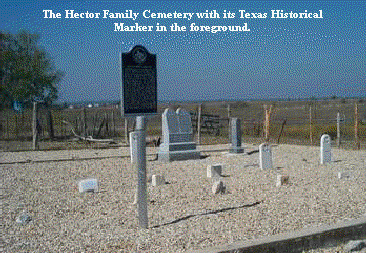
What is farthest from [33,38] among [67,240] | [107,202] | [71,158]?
[67,240]

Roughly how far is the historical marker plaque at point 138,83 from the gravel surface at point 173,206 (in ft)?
5.21

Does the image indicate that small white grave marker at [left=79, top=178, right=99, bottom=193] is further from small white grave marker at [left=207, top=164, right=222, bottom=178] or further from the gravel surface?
small white grave marker at [left=207, top=164, right=222, bottom=178]

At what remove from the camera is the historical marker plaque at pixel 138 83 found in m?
6.62

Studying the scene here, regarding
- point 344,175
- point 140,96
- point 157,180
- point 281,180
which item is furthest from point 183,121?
point 140,96

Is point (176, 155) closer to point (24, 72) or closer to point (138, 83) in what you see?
point (138, 83)

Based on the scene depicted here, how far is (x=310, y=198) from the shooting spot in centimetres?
830

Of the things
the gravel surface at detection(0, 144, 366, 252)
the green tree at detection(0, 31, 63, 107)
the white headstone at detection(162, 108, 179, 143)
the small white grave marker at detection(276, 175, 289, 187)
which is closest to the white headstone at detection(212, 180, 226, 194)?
the gravel surface at detection(0, 144, 366, 252)

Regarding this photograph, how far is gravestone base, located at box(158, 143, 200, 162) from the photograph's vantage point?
15.3 meters

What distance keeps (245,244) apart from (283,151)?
12.6m

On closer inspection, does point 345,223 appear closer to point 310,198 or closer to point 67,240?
point 310,198

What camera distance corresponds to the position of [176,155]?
1548 centimetres

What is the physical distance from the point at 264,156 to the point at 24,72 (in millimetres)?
21370

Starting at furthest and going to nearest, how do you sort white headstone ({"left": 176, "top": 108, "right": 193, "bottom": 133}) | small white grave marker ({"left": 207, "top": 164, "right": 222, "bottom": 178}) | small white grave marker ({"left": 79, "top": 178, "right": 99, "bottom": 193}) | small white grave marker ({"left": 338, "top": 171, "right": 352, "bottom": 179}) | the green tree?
the green tree → white headstone ({"left": 176, "top": 108, "right": 193, "bottom": 133}) → small white grave marker ({"left": 207, "top": 164, "right": 222, "bottom": 178}) → small white grave marker ({"left": 338, "top": 171, "right": 352, "bottom": 179}) → small white grave marker ({"left": 79, "top": 178, "right": 99, "bottom": 193})

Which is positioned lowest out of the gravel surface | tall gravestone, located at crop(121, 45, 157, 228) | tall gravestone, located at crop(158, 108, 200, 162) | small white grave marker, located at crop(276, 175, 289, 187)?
the gravel surface
